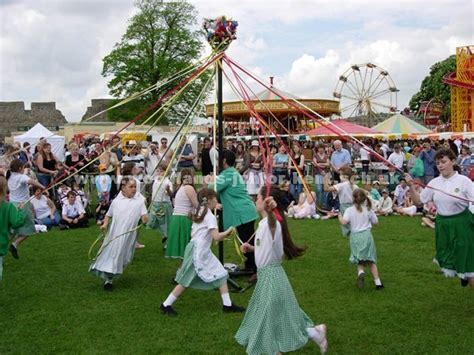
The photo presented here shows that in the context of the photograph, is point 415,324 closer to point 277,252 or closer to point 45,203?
point 277,252

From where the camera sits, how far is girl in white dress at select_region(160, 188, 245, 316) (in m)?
5.28

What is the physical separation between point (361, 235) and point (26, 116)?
4440 centimetres

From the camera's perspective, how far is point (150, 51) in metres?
39.6

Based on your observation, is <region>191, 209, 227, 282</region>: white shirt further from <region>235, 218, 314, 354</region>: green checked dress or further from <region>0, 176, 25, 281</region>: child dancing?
<region>0, 176, 25, 281</region>: child dancing

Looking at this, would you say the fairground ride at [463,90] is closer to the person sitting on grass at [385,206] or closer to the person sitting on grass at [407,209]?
the person sitting on grass at [407,209]

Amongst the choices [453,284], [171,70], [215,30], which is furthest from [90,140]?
[171,70]

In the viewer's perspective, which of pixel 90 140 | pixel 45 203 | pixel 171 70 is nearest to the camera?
pixel 45 203

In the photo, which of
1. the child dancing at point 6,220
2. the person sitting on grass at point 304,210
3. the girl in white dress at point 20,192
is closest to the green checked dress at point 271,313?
the child dancing at point 6,220

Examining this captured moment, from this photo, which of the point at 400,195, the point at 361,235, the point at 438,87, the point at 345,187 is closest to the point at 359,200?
the point at 361,235

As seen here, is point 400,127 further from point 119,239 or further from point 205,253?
point 205,253

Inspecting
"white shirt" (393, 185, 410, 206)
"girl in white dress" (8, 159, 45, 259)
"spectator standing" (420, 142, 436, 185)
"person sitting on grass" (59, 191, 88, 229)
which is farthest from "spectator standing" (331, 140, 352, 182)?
"girl in white dress" (8, 159, 45, 259)

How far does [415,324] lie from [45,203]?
313 inches

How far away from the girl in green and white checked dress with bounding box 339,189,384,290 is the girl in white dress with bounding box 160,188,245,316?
1.62 metres

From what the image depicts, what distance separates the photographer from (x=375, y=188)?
1265 centimetres
